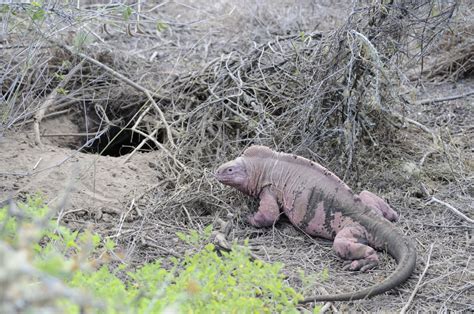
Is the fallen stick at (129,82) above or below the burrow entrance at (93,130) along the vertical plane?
above

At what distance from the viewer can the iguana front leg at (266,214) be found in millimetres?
6383

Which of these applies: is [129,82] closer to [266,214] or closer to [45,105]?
[45,105]

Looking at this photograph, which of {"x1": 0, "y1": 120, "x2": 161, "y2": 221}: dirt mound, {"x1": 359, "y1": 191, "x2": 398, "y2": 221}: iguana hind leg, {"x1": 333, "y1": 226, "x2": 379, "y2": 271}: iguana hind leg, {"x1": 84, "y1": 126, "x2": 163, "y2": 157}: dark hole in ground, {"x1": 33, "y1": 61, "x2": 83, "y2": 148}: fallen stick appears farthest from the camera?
{"x1": 84, "y1": 126, "x2": 163, "y2": 157}: dark hole in ground

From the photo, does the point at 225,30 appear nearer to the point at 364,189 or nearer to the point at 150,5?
the point at 150,5

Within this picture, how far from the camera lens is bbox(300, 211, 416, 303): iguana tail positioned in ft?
16.5

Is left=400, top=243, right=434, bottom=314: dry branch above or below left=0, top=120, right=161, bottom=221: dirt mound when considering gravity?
above

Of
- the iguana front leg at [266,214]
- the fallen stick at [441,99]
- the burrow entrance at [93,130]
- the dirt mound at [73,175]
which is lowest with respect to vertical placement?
the burrow entrance at [93,130]

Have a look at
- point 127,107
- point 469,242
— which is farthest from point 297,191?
point 127,107

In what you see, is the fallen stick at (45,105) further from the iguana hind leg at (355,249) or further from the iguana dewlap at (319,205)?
the iguana hind leg at (355,249)

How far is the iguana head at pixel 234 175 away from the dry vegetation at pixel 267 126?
0.29 m

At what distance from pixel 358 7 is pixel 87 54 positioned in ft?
12.0

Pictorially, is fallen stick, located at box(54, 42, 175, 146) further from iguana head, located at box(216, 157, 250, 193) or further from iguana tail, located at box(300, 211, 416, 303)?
iguana tail, located at box(300, 211, 416, 303)

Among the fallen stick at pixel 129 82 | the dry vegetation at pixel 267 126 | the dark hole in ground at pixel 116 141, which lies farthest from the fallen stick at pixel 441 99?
the dark hole in ground at pixel 116 141

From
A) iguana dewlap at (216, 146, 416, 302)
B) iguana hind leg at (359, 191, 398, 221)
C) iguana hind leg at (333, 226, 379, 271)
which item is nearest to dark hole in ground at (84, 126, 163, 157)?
iguana dewlap at (216, 146, 416, 302)
